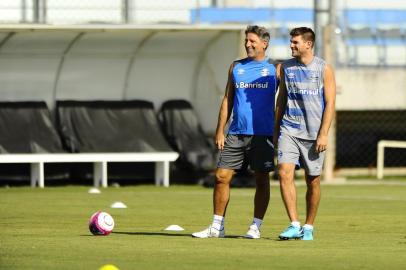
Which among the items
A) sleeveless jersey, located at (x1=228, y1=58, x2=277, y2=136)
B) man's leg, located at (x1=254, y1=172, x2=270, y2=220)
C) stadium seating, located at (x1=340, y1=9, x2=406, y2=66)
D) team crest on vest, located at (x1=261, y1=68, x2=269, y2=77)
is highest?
team crest on vest, located at (x1=261, y1=68, x2=269, y2=77)

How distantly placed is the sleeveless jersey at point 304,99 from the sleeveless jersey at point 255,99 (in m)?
0.32

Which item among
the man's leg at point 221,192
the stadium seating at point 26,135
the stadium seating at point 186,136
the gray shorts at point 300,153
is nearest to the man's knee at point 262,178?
the man's leg at point 221,192

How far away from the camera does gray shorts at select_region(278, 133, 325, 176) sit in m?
12.2

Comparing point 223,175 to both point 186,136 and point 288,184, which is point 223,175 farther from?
point 186,136

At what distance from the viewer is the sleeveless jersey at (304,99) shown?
12.2 metres

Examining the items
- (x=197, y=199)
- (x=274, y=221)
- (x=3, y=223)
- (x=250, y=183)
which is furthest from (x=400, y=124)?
(x=3, y=223)

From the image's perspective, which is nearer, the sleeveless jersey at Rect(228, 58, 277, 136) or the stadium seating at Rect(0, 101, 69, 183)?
the sleeveless jersey at Rect(228, 58, 277, 136)

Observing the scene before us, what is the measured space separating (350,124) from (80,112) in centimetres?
595

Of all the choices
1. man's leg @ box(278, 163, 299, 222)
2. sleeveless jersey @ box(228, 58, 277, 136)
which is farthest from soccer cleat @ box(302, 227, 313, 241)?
sleeveless jersey @ box(228, 58, 277, 136)

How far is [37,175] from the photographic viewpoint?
74.8 ft

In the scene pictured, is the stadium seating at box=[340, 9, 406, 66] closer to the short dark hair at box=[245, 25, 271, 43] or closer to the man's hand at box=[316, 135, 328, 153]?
the short dark hair at box=[245, 25, 271, 43]

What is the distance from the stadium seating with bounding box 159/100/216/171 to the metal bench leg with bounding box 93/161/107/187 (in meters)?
1.67

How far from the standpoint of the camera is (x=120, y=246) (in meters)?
11.3

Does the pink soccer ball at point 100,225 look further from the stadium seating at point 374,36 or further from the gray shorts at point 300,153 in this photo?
→ the stadium seating at point 374,36
